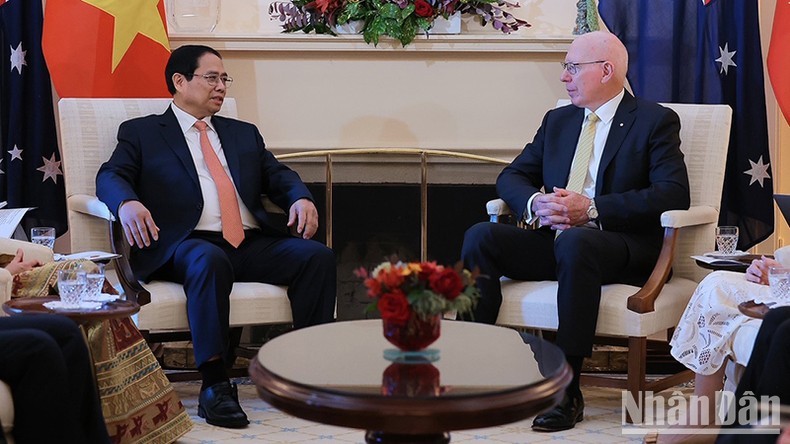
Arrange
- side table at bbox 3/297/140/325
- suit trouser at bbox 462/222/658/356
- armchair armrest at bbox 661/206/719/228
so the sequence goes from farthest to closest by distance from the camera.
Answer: armchair armrest at bbox 661/206/719/228
suit trouser at bbox 462/222/658/356
side table at bbox 3/297/140/325

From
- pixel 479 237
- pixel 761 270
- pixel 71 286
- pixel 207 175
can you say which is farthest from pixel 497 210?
pixel 71 286

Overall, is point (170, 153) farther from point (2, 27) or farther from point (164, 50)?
point (2, 27)

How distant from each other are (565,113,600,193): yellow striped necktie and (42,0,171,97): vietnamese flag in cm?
170

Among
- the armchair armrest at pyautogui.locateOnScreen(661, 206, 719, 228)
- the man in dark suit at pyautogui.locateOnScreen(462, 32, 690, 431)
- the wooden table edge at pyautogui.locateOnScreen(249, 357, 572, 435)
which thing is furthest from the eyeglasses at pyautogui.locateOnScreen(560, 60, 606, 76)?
the wooden table edge at pyautogui.locateOnScreen(249, 357, 572, 435)

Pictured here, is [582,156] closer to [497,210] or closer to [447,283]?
[497,210]

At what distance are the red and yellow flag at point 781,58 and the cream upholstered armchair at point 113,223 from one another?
2.04 metres

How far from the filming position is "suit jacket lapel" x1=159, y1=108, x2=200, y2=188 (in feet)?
12.8

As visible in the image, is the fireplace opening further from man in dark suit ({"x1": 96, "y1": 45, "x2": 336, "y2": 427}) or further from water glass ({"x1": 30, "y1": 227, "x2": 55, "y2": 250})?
water glass ({"x1": 30, "y1": 227, "x2": 55, "y2": 250})

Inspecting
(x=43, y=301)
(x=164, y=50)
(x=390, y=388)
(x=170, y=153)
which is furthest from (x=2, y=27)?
(x=390, y=388)

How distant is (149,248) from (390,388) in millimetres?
1848

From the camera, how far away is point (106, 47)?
4.34 meters

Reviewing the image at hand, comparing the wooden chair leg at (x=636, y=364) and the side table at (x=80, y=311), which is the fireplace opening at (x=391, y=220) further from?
the side table at (x=80, y=311)

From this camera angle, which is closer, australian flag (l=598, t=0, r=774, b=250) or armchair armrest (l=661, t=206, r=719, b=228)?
armchair armrest (l=661, t=206, r=719, b=228)

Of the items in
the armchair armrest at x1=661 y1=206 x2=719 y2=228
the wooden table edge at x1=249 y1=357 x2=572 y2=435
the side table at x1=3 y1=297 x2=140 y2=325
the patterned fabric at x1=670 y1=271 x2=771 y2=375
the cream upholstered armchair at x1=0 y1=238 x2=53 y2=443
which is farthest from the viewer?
the armchair armrest at x1=661 y1=206 x2=719 y2=228
